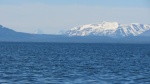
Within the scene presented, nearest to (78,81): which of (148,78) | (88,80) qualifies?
(88,80)

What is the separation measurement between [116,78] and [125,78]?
3.02 feet

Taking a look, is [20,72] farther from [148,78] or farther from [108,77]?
[148,78]

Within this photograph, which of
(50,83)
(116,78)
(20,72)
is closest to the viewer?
(50,83)

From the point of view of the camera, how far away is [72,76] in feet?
177

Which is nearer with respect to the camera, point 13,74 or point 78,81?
point 78,81

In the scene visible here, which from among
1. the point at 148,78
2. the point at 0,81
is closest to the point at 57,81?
the point at 0,81

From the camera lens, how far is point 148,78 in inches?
A: 2089

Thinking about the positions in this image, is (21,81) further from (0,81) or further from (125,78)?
(125,78)

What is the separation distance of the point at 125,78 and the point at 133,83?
4.79 m

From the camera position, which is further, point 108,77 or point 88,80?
point 108,77

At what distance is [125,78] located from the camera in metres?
52.8

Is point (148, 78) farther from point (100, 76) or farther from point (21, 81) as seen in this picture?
point (21, 81)

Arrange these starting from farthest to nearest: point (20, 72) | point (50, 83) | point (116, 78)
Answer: point (20, 72) → point (116, 78) → point (50, 83)

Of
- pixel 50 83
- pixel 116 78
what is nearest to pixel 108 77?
pixel 116 78
